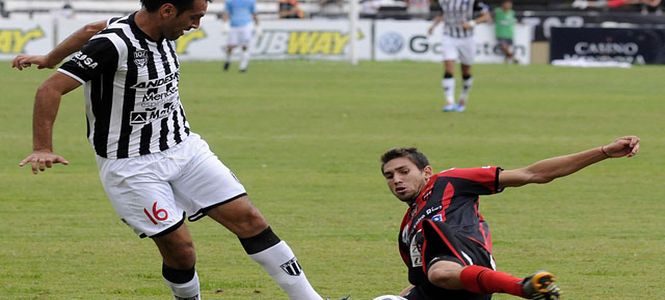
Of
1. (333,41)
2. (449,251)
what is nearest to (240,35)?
(333,41)

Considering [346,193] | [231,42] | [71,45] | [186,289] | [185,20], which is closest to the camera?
[185,20]

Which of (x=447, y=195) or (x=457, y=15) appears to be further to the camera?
(x=457, y=15)

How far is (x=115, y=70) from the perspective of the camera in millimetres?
7355

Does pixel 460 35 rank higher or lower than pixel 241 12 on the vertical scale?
higher

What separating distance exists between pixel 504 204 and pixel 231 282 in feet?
14.6

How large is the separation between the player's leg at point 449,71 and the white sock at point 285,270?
1513 centimetres

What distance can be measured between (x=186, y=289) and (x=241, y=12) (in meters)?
25.3

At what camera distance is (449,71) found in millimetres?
22891

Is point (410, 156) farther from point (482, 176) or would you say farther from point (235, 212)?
Result: point (235, 212)

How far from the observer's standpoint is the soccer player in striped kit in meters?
7.40

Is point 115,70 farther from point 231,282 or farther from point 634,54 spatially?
point 634,54

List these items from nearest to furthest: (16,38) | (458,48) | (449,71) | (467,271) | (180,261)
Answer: (467,271) → (180,261) → (449,71) → (458,48) → (16,38)

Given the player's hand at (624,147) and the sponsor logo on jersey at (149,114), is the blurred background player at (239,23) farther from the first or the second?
the player's hand at (624,147)

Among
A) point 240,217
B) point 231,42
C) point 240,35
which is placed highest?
point 240,217
